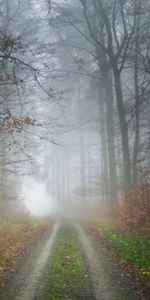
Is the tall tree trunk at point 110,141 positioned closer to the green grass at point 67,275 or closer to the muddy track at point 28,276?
the green grass at point 67,275

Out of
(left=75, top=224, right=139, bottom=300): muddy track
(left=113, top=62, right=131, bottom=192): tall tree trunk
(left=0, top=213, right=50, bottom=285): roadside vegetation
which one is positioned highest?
(left=113, top=62, right=131, bottom=192): tall tree trunk

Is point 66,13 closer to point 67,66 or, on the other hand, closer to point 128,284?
point 67,66

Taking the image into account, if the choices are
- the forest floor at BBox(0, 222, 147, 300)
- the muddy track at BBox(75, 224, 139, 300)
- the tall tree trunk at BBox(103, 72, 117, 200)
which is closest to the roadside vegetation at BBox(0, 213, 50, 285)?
the forest floor at BBox(0, 222, 147, 300)

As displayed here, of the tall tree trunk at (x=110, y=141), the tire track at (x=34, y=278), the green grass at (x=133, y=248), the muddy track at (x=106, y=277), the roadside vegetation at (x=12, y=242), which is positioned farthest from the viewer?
the tall tree trunk at (x=110, y=141)

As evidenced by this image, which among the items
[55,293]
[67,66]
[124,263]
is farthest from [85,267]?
[67,66]

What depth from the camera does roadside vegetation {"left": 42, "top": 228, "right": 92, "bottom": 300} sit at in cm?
919

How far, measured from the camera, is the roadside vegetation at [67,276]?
362 inches

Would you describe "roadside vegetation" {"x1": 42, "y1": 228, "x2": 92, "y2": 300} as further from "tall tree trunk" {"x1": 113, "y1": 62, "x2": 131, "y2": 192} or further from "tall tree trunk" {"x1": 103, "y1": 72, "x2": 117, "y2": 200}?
Result: "tall tree trunk" {"x1": 103, "y1": 72, "x2": 117, "y2": 200}

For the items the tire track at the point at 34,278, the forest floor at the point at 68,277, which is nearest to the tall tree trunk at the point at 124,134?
the forest floor at the point at 68,277

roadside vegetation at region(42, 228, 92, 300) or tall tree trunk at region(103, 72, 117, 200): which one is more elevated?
tall tree trunk at region(103, 72, 117, 200)

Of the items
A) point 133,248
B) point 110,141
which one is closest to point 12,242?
point 133,248

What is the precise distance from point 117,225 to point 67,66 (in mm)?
14250

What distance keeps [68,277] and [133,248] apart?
3.57 m

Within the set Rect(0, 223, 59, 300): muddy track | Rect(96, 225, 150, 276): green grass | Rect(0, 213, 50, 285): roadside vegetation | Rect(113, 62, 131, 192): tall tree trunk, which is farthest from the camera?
Rect(113, 62, 131, 192): tall tree trunk
